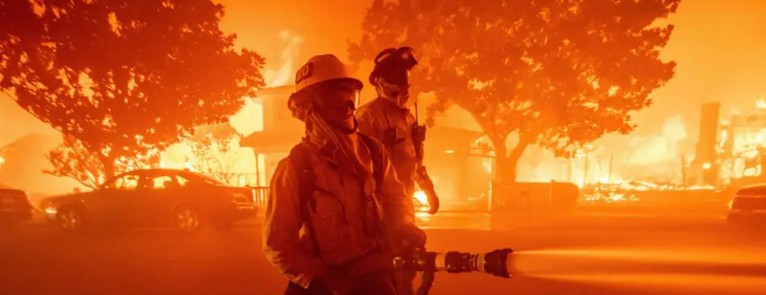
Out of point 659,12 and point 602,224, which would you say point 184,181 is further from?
point 659,12

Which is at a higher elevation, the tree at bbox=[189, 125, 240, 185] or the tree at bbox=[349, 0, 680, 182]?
the tree at bbox=[349, 0, 680, 182]

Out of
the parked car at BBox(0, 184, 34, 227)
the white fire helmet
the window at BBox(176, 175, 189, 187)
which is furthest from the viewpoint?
the parked car at BBox(0, 184, 34, 227)

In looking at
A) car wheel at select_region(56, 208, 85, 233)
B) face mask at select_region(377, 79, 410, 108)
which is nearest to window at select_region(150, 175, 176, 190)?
car wheel at select_region(56, 208, 85, 233)

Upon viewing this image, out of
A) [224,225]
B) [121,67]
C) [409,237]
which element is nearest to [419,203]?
[224,225]

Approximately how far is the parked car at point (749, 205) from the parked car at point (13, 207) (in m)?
18.0

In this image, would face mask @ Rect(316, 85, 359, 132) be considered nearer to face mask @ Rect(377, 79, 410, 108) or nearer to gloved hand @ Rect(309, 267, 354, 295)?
gloved hand @ Rect(309, 267, 354, 295)

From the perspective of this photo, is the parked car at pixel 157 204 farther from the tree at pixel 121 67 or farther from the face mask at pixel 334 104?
the face mask at pixel 334 104

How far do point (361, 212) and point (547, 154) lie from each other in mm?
36691

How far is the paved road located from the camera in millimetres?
5617

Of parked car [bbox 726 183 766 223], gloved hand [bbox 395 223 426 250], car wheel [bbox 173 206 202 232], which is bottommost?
car wheel [bbox 173 206 202 232]

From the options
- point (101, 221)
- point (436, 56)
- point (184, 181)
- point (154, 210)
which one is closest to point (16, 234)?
point (101, 221)

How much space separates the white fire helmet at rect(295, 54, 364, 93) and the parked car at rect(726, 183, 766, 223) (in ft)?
36.0

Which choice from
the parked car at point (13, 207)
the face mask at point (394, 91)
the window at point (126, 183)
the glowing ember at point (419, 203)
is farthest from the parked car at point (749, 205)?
the parked car at point (13, 207)

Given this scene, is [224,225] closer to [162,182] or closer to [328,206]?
[162,182]
